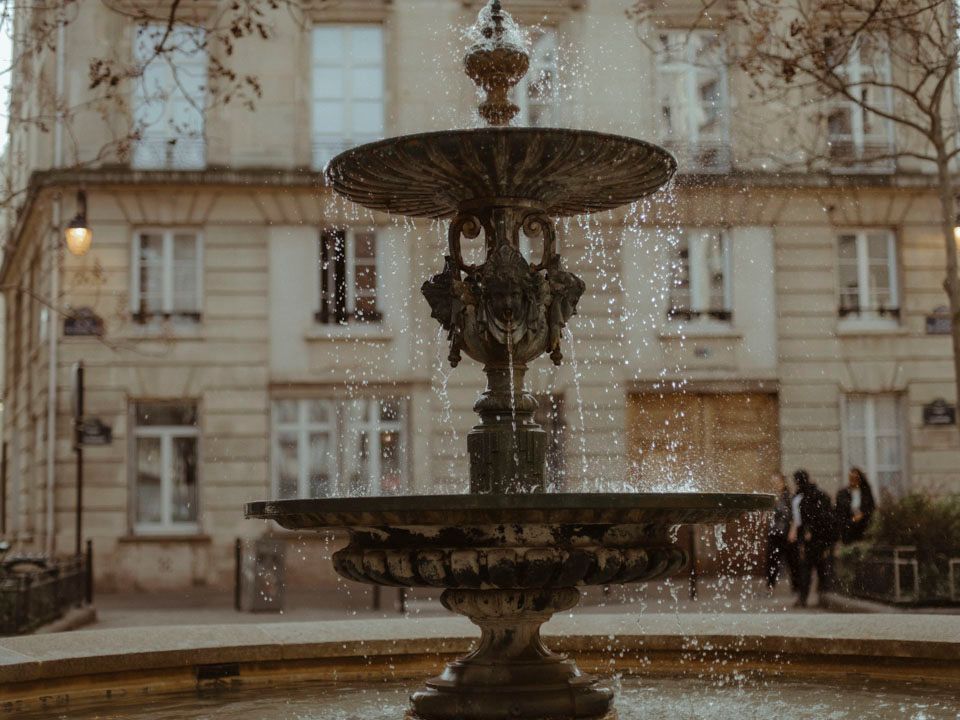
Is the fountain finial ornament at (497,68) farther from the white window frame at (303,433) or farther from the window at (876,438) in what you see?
the window at (876,438)

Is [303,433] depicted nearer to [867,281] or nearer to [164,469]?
[164,469]

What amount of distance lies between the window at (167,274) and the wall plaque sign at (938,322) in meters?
12.7

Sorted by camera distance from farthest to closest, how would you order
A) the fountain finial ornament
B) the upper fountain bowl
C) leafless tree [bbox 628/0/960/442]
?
leafless tree [bbox 628/0/960/442] → the fountain finial ornament → the upper fountain bowl

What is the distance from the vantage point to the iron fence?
13.7 metres

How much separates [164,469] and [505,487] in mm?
18889

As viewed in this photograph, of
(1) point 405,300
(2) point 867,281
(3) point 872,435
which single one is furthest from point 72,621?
(2) point 867,281

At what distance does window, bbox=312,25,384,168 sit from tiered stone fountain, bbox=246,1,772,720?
1803 centimetres

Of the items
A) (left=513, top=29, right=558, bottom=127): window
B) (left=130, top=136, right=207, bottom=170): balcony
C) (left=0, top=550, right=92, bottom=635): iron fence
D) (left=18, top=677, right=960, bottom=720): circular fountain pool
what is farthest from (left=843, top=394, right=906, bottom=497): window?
(left=18, top=677, right=960, bottom=720): circular fountain pool

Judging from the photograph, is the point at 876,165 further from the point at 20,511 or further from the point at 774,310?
the point at 20,511

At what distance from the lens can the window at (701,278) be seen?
85.7 feet

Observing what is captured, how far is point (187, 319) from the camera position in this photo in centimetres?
2562

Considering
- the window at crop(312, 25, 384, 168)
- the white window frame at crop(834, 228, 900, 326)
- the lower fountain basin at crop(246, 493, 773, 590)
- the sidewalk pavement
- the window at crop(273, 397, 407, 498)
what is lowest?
the sidewalk pavement

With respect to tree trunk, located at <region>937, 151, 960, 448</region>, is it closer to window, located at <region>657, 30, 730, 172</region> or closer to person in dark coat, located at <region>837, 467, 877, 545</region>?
person in dark coat, located at <region>837, 467, 877, 545</region>

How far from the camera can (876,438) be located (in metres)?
26.2
